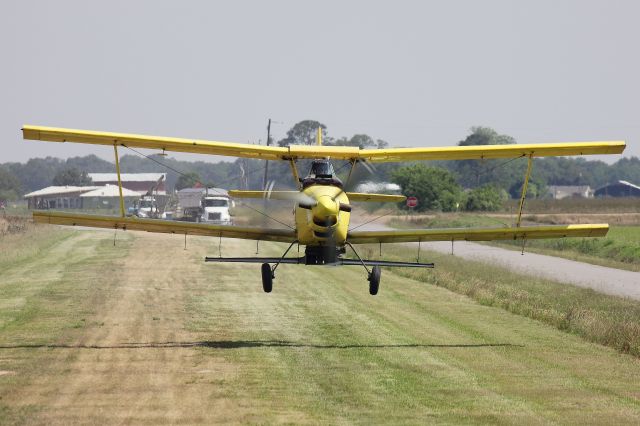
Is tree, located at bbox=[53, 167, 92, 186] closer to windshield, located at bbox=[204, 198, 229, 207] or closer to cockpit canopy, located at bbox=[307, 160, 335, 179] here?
windshield, located at bbox=[204, 198, 229, 207]

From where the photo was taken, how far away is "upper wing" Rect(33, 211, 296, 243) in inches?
806

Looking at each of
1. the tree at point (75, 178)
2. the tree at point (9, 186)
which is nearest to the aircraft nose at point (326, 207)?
the tree at point (9, 186)

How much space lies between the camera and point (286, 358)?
18.4 meters

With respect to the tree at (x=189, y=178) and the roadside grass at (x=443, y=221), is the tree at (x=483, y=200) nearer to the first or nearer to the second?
the roadside grass at (x=443, y=221)

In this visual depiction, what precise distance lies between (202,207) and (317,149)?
155ft

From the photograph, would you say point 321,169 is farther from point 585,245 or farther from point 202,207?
point 202,207

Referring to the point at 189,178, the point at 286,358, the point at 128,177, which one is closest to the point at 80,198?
the point at 128,177

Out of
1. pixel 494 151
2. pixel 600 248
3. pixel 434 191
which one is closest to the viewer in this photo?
pixel 494 151

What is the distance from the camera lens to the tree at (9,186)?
437 feet

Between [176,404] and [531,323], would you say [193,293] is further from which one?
[176,404]

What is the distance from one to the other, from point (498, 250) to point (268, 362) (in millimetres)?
35236

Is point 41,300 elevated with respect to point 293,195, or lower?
lower

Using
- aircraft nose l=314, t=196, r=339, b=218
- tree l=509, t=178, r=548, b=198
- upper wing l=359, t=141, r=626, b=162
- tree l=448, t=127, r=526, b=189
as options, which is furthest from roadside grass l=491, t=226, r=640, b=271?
tree l=509, t=178, r=548, b=198

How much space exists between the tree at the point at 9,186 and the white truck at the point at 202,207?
63.9m
